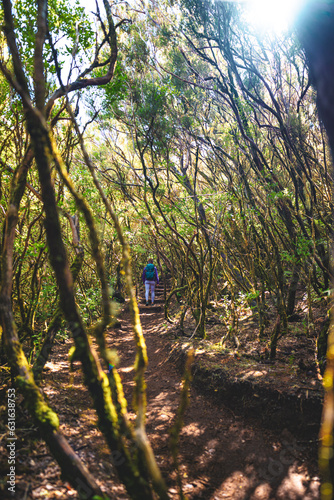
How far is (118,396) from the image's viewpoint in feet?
6.08

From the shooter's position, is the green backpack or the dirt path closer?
the dirt path

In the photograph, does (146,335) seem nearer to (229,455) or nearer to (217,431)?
(217,431)

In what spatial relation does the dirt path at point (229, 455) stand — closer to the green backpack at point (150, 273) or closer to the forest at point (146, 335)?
the forest at point (146, 335)

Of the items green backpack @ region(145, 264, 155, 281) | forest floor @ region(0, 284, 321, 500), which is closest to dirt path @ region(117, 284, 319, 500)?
forest floor @ region(0, 284, 321, 500)

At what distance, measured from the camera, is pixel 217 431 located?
3.48 meters

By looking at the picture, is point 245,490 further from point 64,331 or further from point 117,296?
point 117,296

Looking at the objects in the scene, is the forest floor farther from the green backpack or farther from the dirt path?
the green backpack

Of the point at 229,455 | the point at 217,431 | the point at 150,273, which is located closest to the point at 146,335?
the point at 150,273

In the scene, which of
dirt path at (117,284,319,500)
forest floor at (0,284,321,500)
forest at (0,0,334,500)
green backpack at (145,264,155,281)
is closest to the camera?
forest at (0,0,334,500)

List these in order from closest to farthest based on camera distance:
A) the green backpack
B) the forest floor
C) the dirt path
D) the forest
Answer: the forest, the forest floor, the dirt path, the green backpack

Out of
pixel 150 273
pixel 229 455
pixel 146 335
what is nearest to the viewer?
pixel 229 455

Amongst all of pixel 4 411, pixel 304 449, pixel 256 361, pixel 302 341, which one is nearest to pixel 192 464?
pixel 304 449

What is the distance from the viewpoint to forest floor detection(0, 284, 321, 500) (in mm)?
A: 2340

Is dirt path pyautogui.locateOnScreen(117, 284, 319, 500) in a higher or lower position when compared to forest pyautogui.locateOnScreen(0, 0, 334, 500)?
lower
